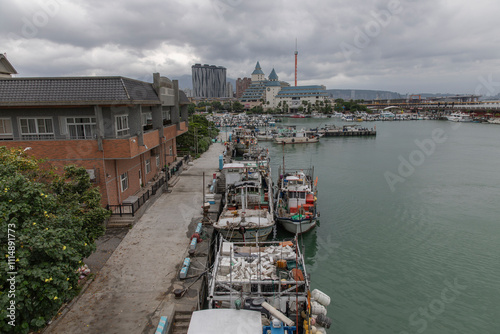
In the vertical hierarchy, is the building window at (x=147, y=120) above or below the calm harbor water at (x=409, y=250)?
above

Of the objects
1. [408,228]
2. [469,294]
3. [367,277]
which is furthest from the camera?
[408,228]

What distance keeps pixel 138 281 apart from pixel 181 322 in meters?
2.75

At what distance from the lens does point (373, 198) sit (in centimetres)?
3012

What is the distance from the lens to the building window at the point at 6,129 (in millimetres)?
18297

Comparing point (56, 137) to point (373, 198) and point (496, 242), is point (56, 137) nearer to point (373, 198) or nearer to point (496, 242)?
point (373, 198)

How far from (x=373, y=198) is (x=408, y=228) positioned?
7.17 meters

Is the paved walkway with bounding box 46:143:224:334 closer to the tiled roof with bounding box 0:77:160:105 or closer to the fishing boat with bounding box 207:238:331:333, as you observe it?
the fishing boat with bounding box 207:238:331:333

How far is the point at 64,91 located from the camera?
17562 mm

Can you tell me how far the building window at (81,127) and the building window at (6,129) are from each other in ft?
10.1

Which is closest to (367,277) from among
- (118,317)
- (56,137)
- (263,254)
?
(263,254)

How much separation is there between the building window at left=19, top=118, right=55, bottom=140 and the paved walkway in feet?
24.5

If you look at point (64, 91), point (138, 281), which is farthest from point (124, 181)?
point (138, 281)

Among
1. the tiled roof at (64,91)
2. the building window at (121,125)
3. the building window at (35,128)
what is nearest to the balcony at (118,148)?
the building window at (121,125)

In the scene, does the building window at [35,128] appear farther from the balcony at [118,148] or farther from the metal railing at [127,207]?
the metal railing at [127,207]
